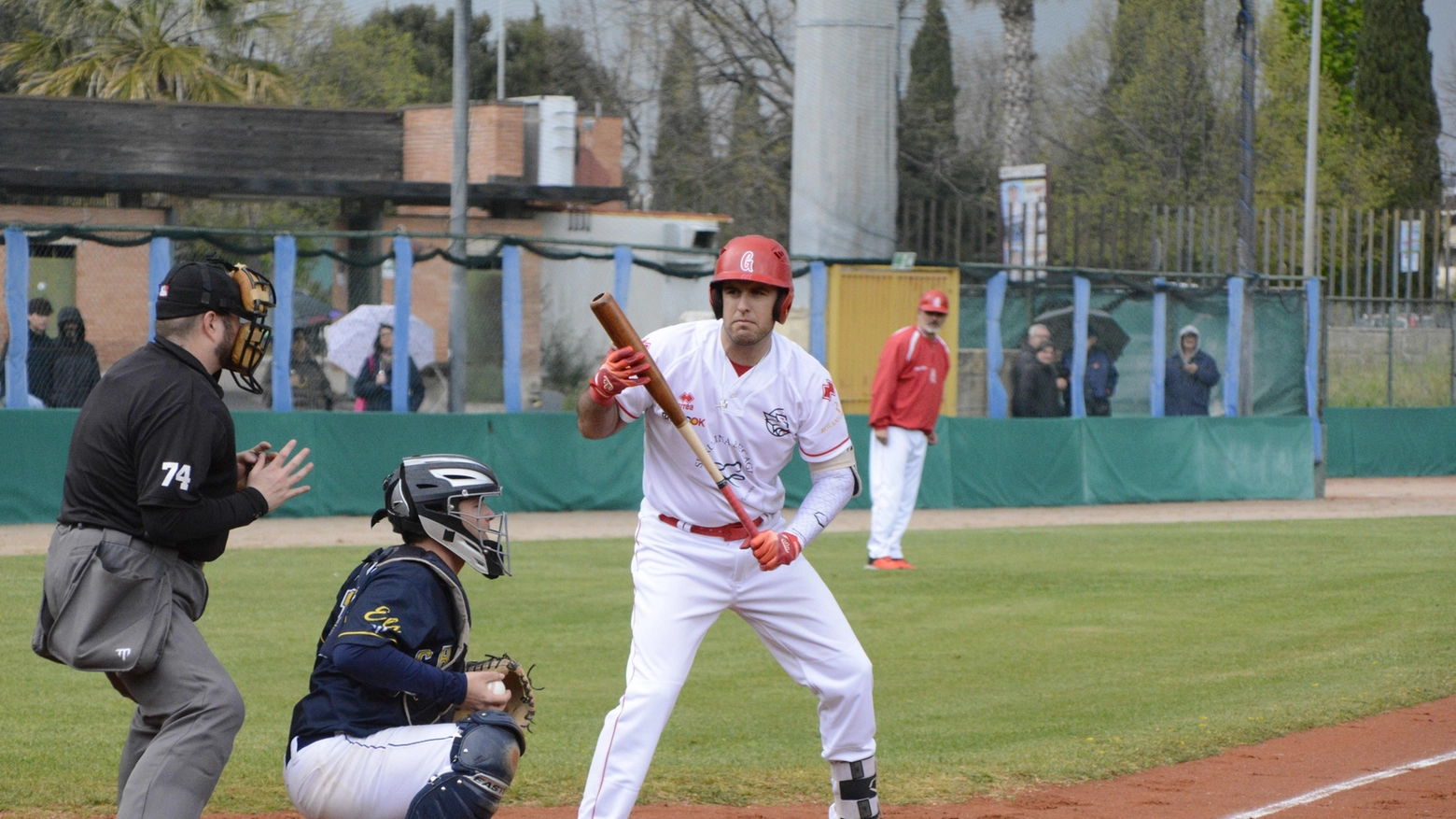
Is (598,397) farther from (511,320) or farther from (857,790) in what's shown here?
(511,320)

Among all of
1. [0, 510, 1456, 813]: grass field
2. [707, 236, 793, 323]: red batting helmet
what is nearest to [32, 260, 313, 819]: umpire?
[707, 236, 793, 323]: red batting helmet

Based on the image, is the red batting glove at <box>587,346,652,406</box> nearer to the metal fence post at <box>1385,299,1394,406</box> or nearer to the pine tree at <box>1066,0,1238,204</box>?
the metal fence post at <box>1385,299,1394,406</box>

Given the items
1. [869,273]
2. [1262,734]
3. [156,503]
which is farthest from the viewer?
[869,273]

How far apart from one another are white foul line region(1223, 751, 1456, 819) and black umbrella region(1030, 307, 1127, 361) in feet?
41.5

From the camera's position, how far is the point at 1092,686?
28.5ft

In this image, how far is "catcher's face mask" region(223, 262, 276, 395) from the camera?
4566 millimetres

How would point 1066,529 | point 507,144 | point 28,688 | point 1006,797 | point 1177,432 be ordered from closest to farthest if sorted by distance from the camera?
1. point 1006,797
2. point 28,688
3. point 1066,529
4. point 1177,432
5. point 507,144

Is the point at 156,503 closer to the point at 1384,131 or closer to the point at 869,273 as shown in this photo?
the point at 869,273

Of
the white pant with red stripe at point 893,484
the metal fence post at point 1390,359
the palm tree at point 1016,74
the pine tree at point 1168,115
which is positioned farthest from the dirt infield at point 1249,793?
the pine tree at point 1168,115

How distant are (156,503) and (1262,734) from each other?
218 inches

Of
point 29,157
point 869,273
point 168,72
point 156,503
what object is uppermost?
point 168,72

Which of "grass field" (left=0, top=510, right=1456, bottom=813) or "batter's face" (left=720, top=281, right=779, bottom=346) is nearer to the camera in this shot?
"batter's face" (left=720, top=281, right=779, bottom=346)

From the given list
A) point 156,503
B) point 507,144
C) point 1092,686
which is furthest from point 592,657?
point 507,144

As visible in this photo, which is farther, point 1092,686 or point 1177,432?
point 1177,432
